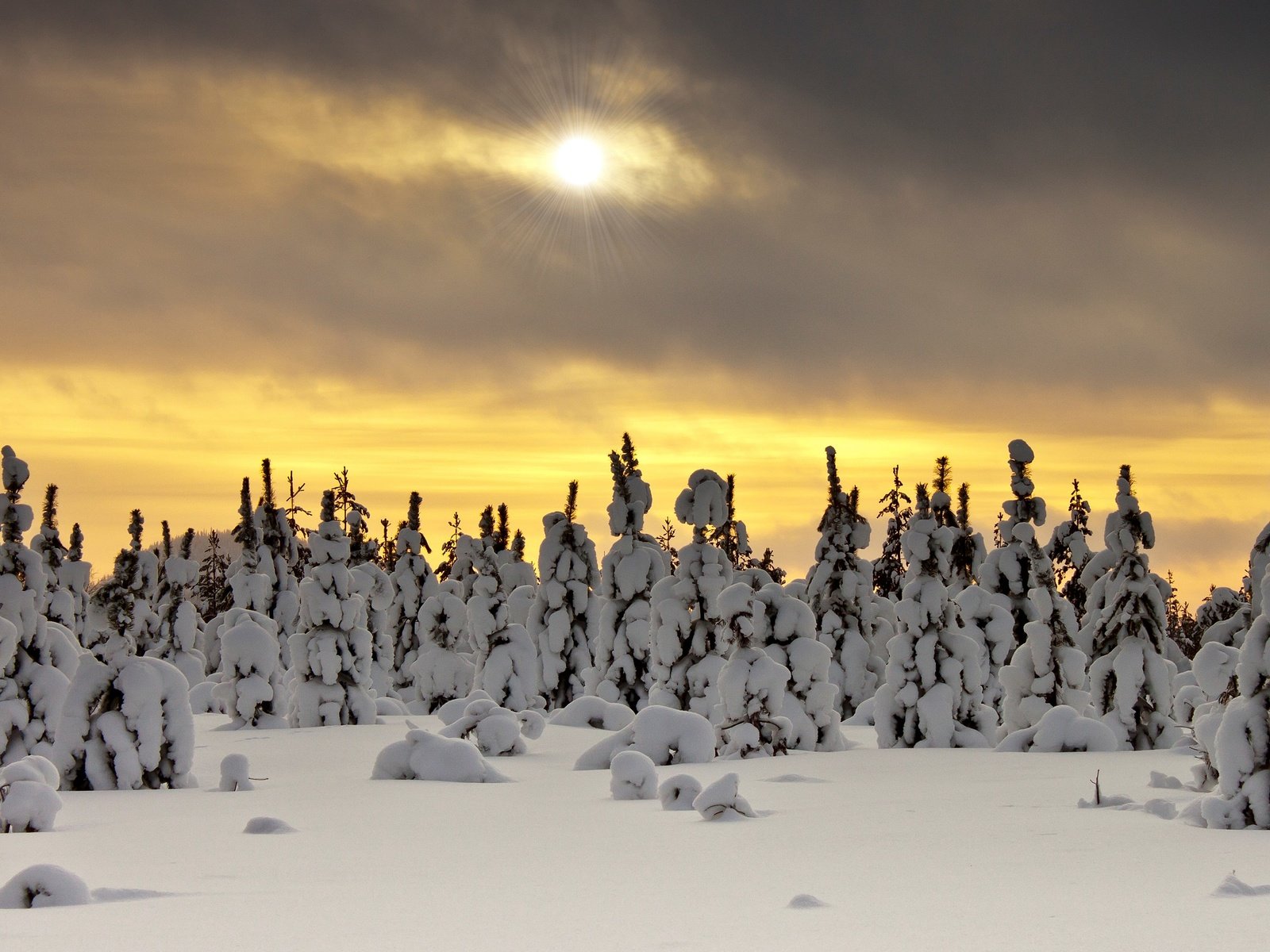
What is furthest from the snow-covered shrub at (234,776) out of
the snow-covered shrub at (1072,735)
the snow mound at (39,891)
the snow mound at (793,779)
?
the snow-covered shrub at (1072,735)

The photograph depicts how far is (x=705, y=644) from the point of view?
27.0m

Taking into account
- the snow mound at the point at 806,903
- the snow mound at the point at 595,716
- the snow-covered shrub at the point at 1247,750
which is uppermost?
the snow-covered shrub at the point at 1247,750

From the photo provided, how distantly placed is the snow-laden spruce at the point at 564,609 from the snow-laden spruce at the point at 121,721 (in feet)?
72.6

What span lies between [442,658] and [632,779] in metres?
25.0

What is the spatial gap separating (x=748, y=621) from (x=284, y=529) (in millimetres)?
32471

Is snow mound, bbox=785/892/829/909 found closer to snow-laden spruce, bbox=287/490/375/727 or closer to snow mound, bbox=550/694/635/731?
snow mound, bbox=550/694/635/731

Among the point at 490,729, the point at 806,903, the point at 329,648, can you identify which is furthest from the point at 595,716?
the point at 806,903

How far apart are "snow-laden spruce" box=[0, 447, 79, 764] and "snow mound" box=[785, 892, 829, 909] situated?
1411 cm

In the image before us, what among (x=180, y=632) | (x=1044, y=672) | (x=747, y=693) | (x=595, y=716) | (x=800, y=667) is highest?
(x=180, y=632)

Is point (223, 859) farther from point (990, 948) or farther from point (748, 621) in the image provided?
point (748, 621)

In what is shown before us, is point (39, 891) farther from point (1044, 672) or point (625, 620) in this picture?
point (625, 620)

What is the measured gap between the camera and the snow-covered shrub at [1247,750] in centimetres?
1134

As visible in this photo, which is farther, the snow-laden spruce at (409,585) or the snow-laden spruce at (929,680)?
the snow-laden spruce at (409,585)

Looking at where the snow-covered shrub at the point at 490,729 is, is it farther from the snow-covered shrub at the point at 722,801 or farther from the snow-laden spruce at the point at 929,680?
the snow-covered shrub at the point at 722,801
